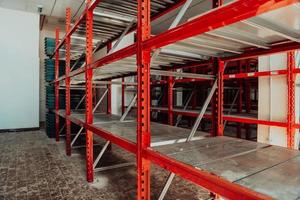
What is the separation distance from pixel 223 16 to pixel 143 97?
70 centimetres

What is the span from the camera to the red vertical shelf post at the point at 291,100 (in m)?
2.63

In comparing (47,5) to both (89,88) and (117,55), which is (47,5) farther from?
(117,55)

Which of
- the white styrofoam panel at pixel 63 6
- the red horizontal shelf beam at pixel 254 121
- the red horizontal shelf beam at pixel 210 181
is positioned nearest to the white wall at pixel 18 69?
the white styrofoam panel at pixel 63 6

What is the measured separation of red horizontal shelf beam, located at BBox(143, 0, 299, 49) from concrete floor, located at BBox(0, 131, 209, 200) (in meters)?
1.60

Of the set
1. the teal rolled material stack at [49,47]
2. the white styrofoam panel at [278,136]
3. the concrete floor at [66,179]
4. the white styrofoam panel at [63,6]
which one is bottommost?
the concrete floor at [66,179]

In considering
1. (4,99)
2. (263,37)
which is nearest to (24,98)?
(4,99)

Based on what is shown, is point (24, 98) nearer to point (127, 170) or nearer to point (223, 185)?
point (127, 170)

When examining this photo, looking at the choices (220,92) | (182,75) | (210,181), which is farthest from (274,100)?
(210,181)

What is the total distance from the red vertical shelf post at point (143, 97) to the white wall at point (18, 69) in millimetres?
5502

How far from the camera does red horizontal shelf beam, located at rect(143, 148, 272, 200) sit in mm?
773

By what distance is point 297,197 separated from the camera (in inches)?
29.6

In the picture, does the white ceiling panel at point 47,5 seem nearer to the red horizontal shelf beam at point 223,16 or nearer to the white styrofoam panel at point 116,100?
the white styrofoam panel at point 116,100

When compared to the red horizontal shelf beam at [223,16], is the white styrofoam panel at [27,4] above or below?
above

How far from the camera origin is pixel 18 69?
19.0 feet
